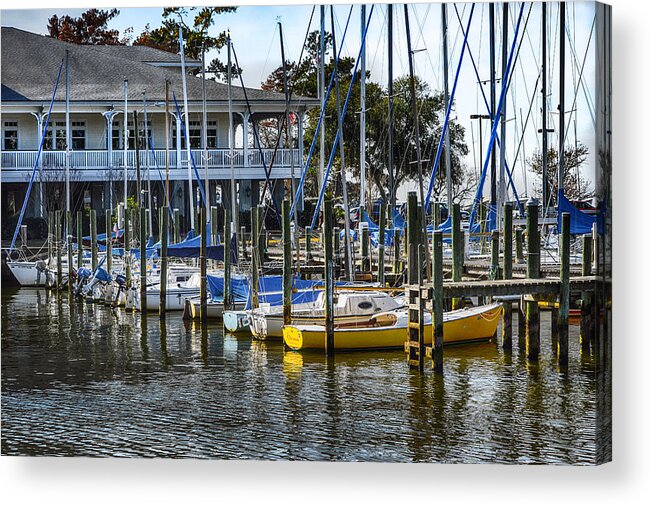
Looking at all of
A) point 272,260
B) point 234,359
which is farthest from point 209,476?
point 272,260

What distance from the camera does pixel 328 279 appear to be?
19250mm

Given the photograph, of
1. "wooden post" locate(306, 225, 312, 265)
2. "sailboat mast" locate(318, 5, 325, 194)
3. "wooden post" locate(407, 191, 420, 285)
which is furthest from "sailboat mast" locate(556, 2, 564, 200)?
"wooden post" locate(306, 225, 312, 265)

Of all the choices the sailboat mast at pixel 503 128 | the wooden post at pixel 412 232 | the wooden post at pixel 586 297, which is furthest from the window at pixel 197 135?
the wooden post at pixel 586 297

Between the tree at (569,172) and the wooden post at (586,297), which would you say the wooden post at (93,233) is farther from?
the wooden post at (586,297)

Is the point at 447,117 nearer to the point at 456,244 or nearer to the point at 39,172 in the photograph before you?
the point at 456,244

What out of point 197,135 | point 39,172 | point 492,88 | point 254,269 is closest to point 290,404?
point 492,88

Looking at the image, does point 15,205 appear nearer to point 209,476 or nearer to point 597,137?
point 209,476

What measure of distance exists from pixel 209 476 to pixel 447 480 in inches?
96.6

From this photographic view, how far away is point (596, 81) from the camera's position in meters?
12.6

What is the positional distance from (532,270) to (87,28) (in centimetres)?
670

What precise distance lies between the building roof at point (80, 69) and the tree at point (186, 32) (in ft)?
0.87

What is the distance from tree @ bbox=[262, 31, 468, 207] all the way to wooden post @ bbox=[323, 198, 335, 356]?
2.40 meters

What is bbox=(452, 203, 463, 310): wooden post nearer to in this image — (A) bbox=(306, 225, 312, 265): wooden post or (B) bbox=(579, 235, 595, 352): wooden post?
(B) bbox=(579, 235, 595, 352): wooden post

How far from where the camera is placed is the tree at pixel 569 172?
14883mm
